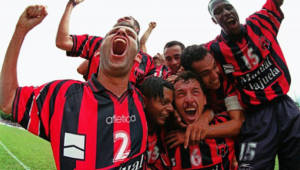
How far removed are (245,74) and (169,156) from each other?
1.05 m

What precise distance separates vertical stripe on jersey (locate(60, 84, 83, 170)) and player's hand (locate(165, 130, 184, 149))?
0.91 meters

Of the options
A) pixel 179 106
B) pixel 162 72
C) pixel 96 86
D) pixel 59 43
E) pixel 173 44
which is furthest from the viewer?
pixel 173 44

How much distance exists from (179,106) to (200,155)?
473mm

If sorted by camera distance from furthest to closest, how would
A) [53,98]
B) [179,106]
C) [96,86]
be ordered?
[179,106] < [96,86] < [53,98]

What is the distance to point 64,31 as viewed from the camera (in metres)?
2.31

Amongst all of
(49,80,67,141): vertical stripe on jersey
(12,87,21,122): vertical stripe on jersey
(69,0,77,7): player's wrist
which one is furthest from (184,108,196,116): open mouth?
(69,0,77,7): player's wrist

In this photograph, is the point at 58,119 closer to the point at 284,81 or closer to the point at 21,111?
the point at 21,111

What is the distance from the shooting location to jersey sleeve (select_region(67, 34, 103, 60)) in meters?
2.53

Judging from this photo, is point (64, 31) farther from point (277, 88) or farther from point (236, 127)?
point (277, 88)

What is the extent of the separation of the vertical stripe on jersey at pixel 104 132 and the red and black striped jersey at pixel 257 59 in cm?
125

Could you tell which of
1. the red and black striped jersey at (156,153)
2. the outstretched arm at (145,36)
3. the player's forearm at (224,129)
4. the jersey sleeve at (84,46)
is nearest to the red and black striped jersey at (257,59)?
the player's forearm at (224,129)

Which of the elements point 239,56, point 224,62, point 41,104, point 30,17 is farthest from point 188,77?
point 30,17

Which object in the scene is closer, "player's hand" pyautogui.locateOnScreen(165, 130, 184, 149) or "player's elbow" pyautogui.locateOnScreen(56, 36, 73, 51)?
"player's hand" pyautogui.locateOnScreen(165, 130, 184, 149)

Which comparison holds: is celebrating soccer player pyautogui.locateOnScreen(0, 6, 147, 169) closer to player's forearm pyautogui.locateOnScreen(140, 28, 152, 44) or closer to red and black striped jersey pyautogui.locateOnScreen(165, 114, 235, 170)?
red and black striped jersey pyautogui.locateOnScreen(165, 114, 235, 170)
